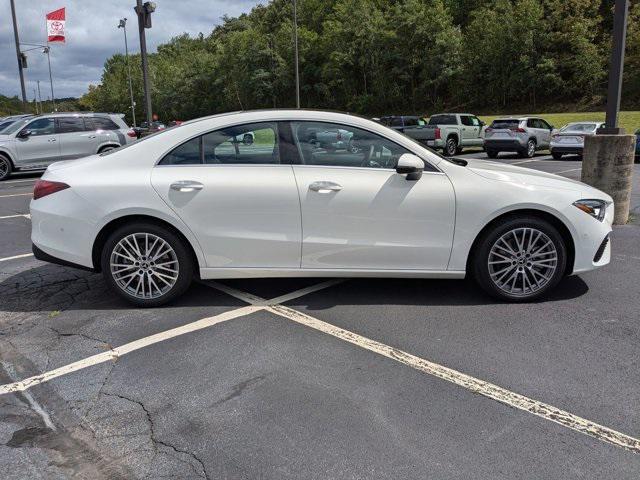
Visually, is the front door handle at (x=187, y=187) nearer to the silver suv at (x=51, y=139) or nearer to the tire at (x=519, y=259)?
the tire at (x=519, y=259)

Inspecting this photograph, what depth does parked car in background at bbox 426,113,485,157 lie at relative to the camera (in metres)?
21.3

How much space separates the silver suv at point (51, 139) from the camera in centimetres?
1544

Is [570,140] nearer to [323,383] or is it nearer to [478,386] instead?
[478,386]

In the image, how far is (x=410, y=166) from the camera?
434cm

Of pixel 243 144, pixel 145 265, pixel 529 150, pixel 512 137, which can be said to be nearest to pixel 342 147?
pixel 243 144

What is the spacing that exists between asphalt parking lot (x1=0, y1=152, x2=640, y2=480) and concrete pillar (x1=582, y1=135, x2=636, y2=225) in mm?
2817

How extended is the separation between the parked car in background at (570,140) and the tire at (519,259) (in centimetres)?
1708

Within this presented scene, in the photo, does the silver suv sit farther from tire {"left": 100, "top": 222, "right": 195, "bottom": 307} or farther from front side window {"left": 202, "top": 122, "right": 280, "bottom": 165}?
front side window {"left": 202, "top": 122, "right": 280, "bottom": 165}

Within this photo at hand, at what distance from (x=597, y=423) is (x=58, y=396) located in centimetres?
301

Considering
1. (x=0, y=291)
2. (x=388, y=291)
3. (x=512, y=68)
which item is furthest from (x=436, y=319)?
(x=512, y=68)

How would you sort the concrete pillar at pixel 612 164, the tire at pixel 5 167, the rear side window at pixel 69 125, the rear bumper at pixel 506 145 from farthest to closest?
the rear bumper at pixel 506 145 → the rear side window at pixel 69 125 → the tire at pixel 5 167 → the concrete pillar at pixel 612 164

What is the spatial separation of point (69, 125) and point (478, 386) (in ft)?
51.4

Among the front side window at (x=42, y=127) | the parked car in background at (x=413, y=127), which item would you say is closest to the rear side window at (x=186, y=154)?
the front side window at (x=42, y=127)

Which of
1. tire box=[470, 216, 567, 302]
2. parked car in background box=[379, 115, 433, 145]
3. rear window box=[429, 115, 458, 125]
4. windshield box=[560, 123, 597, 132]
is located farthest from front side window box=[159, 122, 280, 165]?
rear window box=[429, 115, 458, 125]
